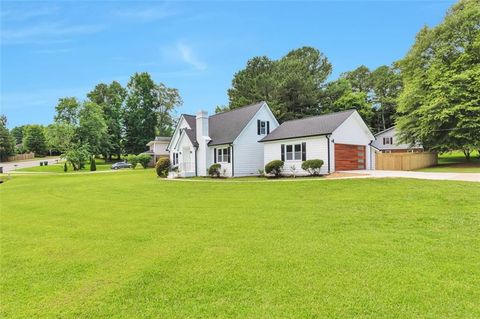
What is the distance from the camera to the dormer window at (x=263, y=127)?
25033 mm

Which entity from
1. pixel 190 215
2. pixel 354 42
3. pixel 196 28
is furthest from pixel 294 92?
pixel 190 215

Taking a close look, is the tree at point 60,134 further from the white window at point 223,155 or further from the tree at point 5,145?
the white window at point 223,155

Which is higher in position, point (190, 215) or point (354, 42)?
point (354, 42)

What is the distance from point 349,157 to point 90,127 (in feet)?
152

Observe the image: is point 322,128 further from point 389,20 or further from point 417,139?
point 417,139

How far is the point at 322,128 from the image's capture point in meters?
20.6

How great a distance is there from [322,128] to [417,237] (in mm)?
15430

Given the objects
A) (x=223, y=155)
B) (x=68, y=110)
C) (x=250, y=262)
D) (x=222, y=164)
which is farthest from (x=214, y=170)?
(x=68, y=110)

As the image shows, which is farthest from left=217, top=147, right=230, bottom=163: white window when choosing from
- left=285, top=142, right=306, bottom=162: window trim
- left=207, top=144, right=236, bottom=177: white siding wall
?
left=285, top=142, right=306, bottom=162: window trim

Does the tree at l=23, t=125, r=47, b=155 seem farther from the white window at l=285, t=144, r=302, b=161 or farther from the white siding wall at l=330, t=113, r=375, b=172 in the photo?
the white siding wall at l=330, t=113, r=375, b=172

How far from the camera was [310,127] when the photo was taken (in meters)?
21.9

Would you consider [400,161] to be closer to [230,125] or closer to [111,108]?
[230,125]

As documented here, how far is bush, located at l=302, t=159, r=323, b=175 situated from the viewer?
19.4 m

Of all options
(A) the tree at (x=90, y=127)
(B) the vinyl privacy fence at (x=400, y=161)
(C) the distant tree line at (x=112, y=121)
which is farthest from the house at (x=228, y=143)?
(A) the tree at (x=90, y=127)
